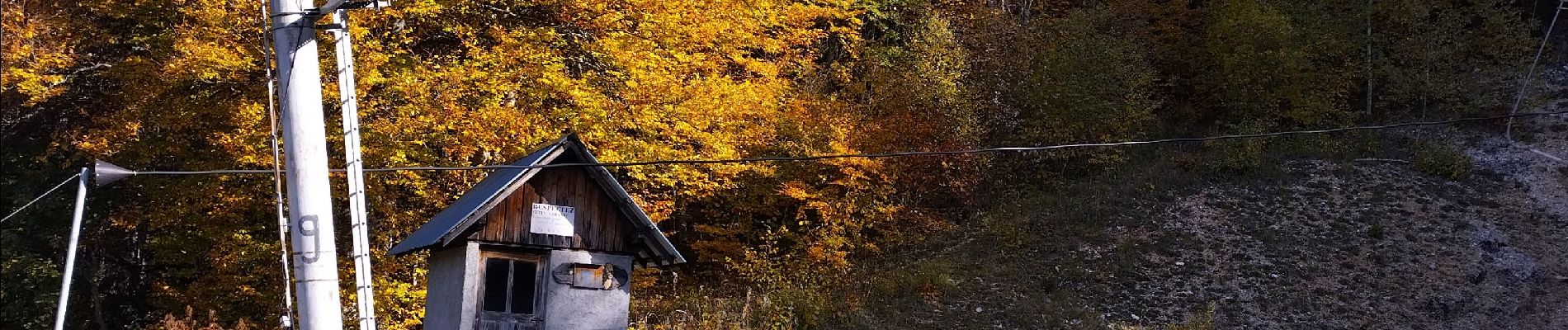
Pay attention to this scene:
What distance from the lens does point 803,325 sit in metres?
21.4

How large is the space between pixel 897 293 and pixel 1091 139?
7.74 m

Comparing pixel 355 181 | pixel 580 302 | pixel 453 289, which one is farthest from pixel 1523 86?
pixel 355 181

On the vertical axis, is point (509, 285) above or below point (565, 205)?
below

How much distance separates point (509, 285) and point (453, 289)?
674mm

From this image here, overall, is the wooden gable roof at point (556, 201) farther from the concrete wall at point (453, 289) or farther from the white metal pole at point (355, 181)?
the white metal pole at point (355, 181)

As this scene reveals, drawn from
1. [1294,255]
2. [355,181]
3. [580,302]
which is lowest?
[1294,255]

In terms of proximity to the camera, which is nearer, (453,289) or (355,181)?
(355,181)

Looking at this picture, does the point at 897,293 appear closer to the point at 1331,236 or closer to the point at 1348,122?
the point at 1331,236

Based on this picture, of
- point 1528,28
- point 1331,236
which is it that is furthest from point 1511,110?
point 1331,236

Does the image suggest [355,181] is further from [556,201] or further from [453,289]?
[453,289]

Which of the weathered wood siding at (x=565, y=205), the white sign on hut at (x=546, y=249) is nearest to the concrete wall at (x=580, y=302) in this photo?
the white sign on hut at (x=546, y=249)

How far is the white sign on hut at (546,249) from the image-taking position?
43.0 feet

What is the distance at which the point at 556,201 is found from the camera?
1345cm

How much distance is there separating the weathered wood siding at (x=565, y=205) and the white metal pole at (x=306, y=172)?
3418 mm
